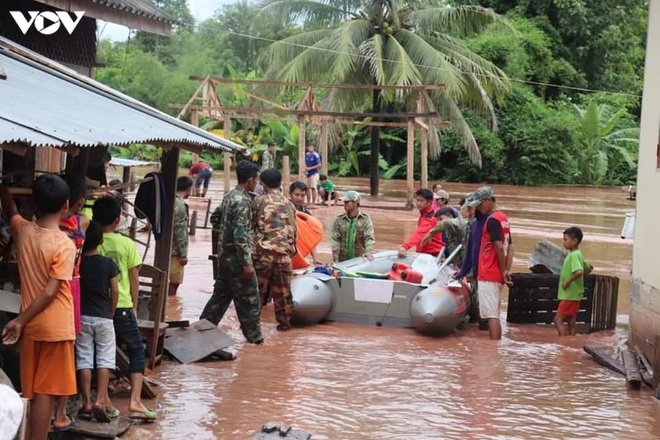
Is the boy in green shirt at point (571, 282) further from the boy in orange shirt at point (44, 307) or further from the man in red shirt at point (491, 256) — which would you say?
the boy in orange shirt at point (44, 307)

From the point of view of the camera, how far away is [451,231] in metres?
12.1

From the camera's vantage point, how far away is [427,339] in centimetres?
1091

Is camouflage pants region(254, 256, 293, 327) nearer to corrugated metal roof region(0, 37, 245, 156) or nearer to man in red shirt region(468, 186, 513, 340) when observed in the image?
corrugated metal roof region(0, 37, 245, 156)

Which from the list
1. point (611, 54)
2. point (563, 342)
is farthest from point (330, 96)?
point (563, 342)

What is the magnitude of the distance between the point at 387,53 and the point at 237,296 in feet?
71.7

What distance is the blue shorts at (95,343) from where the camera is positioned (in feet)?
21.4

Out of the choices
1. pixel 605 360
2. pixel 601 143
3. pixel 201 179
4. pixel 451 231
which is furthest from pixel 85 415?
pixel 601 143

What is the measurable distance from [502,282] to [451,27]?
21.9 m

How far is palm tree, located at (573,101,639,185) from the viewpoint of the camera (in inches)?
1603

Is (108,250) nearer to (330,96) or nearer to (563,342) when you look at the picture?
(563,342)

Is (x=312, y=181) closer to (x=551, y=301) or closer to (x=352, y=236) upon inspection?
(x=352, y=236)

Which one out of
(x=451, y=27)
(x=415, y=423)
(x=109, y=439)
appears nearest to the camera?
(x=109, y=439)

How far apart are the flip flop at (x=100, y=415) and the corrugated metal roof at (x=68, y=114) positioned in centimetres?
171

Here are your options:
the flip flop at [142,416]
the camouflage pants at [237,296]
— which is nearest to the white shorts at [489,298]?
the camouflage pants at [237,296]
